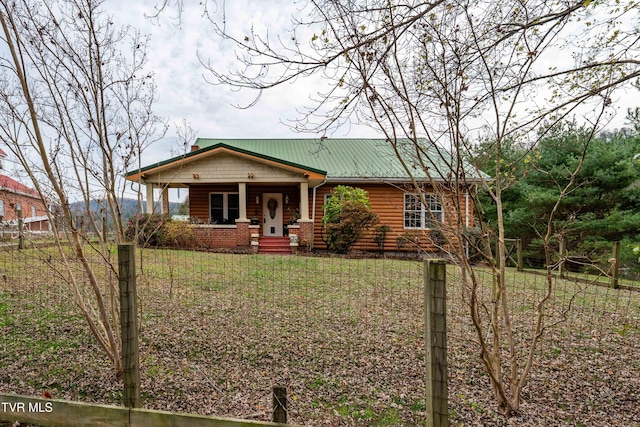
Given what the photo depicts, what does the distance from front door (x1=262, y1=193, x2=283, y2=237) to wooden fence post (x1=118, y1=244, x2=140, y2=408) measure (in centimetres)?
1204

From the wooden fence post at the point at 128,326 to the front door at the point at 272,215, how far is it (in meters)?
12.0

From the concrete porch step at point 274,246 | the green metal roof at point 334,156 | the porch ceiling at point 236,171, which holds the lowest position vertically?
the concrete porch step at point 274,246

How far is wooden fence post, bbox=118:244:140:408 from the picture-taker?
2.25 meters

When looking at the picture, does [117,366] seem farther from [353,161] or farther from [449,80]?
[353,161]

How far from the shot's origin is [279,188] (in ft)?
47.0

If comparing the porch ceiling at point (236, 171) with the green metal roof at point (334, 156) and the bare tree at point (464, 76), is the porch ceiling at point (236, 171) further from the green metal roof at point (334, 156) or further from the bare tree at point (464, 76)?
the bare tree at point (464, 76)

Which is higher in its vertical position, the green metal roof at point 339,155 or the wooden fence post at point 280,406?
the green metal roof at point 339,155

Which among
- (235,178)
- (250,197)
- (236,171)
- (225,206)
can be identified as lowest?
(225,206)

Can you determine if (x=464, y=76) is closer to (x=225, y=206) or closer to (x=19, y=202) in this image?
(x=19, y=202)

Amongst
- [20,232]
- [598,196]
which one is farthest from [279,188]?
[598,196]

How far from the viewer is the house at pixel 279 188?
11.8 meters

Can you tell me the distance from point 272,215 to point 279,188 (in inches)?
48.6

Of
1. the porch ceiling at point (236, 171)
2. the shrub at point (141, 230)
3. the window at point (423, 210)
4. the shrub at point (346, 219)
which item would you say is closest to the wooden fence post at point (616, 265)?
the window at point (423, 210)

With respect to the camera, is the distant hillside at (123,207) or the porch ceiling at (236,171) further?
the porch ceiling at (236,171)
